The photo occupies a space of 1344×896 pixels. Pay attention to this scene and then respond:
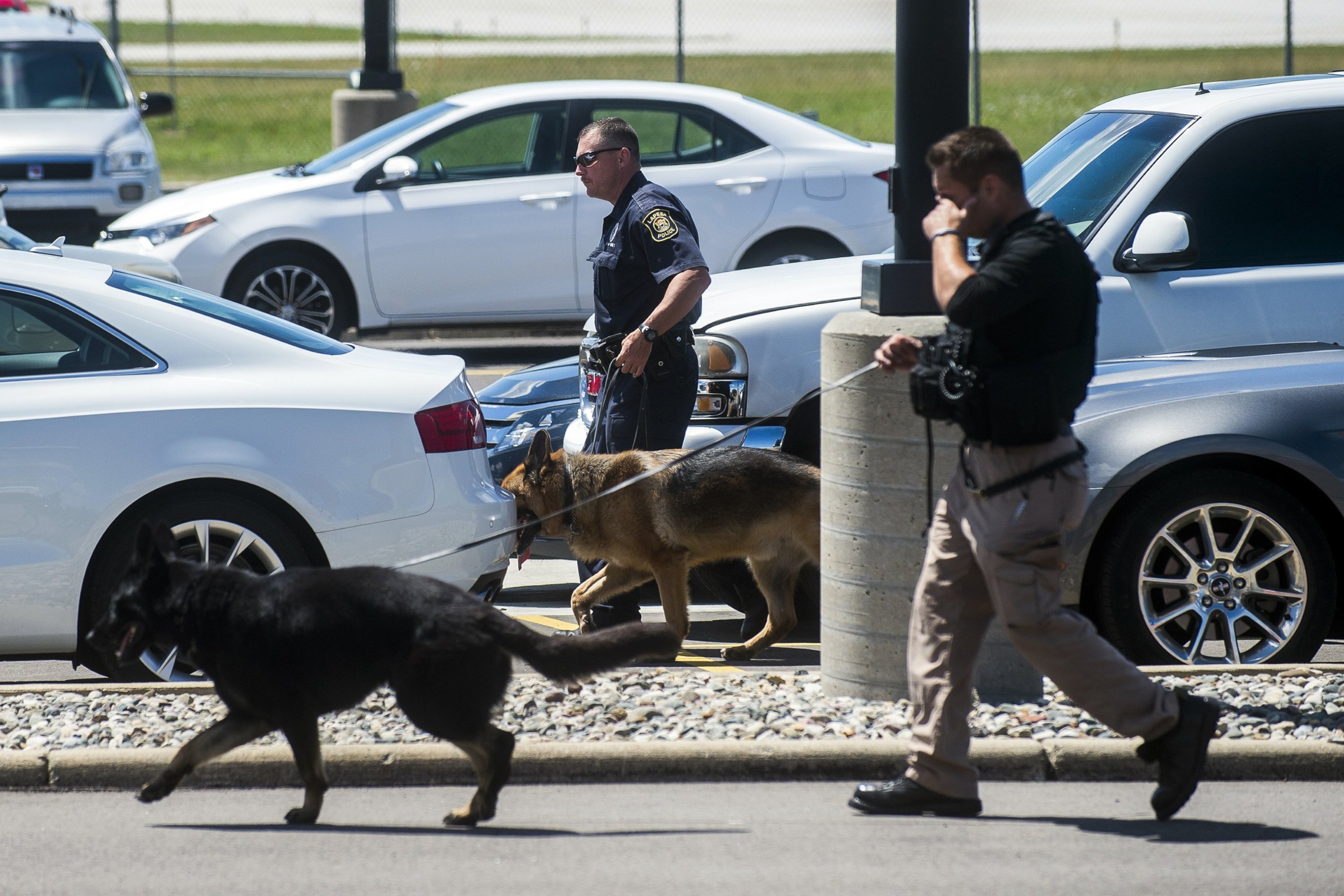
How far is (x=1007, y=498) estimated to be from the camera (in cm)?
432

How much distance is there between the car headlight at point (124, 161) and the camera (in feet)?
48.9

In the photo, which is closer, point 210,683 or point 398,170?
point 210,683

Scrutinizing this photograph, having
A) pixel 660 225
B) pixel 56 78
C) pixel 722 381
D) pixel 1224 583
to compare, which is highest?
pixel 56 78

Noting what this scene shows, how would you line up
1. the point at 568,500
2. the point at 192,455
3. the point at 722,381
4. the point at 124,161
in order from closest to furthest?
1. the point at 192,455
2. the point at 568,500
3. the point at 722,381
4. the point at 124,161

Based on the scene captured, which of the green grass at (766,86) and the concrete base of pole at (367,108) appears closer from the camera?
the concrete base of pole at (367,108)

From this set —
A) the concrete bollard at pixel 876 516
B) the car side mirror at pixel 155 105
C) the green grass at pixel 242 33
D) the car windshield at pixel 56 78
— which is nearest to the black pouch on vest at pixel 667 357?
the concrete bollard at pixel 876 516

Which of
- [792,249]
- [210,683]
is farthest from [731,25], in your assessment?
[210,683]

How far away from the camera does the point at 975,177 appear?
4.29 metres

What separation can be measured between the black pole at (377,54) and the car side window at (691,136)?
572 centimetres

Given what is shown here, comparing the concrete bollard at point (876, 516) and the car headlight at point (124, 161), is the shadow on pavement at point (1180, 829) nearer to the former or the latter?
→ the concrete bollard at point (876, 516)

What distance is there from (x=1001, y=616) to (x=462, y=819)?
1583 mm

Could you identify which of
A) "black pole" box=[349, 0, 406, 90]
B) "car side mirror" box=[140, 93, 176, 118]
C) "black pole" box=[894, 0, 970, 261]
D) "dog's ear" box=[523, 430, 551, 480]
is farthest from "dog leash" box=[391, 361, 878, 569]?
"black pole" box=[349, 0, 406, 90]

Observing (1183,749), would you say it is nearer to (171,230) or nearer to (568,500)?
(568,500)

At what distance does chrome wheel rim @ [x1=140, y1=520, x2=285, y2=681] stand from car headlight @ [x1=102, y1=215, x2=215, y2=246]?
22.8ft
